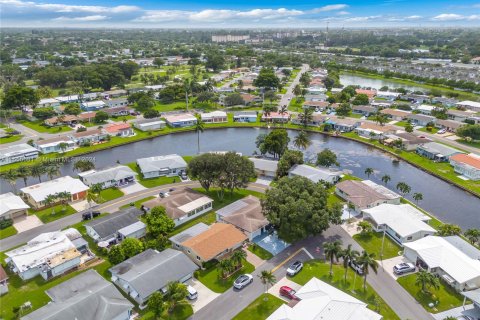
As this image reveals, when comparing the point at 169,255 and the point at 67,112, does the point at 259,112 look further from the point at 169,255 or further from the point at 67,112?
the point at 169,255

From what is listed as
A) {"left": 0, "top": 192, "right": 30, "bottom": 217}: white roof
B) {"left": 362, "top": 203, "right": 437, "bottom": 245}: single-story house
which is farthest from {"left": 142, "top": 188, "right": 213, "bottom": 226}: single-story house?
{"left": 362, "top": 203, "right": 437, "bottom": 245}: single-story house

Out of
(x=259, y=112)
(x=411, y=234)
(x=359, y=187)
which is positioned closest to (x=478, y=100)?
(x=259, y=112)

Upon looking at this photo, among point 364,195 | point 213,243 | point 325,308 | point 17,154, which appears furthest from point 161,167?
point 325,308

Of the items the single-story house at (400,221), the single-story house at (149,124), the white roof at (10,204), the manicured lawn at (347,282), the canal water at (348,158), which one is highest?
the single-story house at (149,124)

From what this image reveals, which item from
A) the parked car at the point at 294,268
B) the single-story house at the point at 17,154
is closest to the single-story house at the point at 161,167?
the single-story house at the point at 17,154

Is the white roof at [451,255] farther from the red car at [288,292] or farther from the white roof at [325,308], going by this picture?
the red car at [288,292]

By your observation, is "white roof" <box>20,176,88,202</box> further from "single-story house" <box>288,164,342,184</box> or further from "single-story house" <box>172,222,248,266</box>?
"single-story house" <box>288,164,342,184</box>
